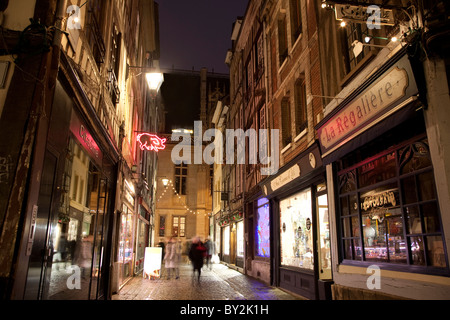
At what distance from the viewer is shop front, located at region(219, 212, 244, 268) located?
18.0 m

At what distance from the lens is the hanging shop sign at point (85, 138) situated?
18.5 ft

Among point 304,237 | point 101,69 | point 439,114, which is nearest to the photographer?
point 439,114

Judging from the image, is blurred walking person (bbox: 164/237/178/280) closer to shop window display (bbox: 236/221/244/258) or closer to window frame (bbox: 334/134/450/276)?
shop window display (bbox: 236/221/244/258)

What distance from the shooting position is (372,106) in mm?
5734

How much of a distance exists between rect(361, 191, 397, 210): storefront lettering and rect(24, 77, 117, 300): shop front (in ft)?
18.7

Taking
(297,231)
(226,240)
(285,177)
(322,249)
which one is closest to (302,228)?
(297,231)

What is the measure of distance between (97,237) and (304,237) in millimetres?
5868

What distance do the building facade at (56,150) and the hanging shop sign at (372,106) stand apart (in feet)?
16.8

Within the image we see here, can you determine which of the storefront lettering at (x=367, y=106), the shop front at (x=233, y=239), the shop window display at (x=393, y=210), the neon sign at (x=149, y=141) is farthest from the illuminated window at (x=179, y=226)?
the storefront lettering at (x=367, y=106)

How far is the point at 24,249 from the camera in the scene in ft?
12.2

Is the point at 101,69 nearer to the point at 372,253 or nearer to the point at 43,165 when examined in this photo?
the point at 43,165

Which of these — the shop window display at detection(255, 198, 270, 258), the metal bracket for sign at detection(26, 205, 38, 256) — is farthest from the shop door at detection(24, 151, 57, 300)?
the shop window display at detection(255, 198, 270, 258)

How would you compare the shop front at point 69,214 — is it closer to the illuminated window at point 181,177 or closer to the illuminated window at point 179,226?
the illuminated window at point 179,226
